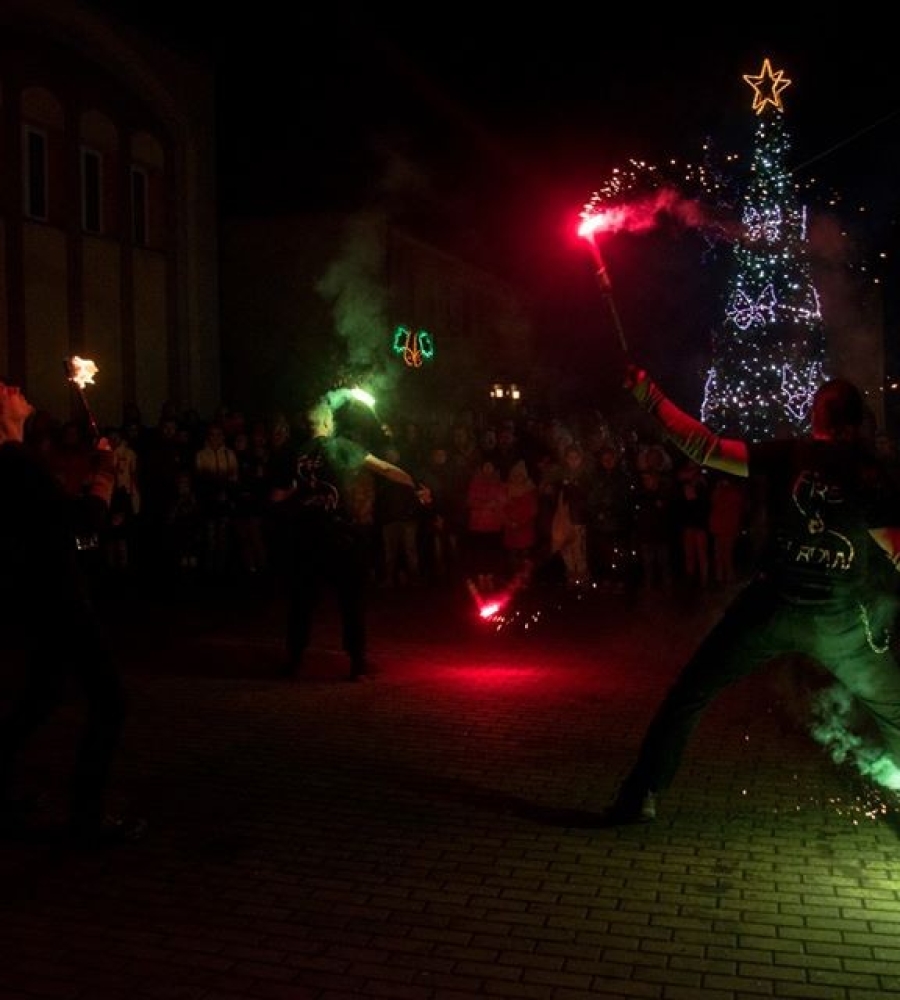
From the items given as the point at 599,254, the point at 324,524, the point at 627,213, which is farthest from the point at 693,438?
the point at 324,524

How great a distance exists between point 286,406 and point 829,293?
403 inches

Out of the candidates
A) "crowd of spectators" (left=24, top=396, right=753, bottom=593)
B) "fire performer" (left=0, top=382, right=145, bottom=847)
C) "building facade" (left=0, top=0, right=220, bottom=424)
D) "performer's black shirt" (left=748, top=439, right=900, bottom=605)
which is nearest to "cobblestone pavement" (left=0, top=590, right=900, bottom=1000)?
"fire performer" (left=0, top=382, right=145, bottom=847)

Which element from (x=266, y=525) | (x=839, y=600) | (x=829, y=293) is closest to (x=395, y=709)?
(x=839, y=600)

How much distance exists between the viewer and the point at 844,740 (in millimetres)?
7078

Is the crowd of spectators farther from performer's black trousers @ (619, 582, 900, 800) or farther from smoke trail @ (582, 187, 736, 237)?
performer's black trousers @ (619, 582, 900, 800)

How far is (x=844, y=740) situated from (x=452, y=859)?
115 inches

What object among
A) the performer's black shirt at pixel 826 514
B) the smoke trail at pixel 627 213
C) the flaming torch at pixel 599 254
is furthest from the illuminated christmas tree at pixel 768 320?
the performer's black shirt at pixel 826 514

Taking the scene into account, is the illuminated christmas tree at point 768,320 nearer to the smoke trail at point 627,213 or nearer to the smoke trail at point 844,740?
the smoke trail at point 627,213

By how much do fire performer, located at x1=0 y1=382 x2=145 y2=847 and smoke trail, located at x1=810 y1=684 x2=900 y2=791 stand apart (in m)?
3.51

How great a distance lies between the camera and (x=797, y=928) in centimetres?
451

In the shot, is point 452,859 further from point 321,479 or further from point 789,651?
point 321,479

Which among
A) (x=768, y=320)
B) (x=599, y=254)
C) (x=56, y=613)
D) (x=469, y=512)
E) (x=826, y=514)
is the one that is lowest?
(x=56, y=613)

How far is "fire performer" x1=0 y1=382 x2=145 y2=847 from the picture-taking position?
5.27 m

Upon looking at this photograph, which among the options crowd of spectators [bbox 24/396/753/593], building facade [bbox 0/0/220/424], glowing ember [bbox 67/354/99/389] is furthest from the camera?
building facade [bbox 0/0/220/424]
